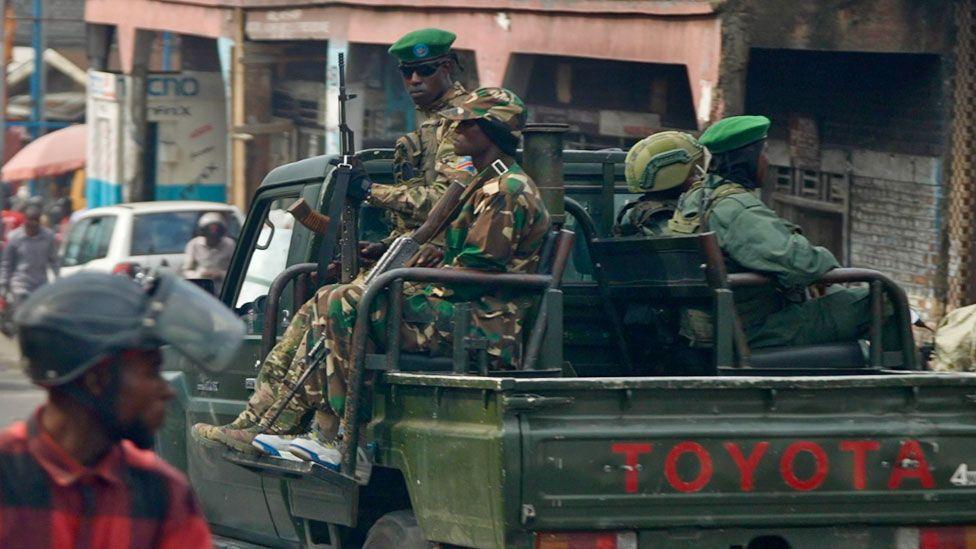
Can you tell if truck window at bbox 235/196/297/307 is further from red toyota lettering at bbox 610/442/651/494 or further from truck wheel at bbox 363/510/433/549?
red toyota lettering at bbox 610/442/651/494

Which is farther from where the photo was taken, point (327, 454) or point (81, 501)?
point (327, 454)

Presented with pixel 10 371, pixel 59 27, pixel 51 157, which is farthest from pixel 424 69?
pixel 59 27

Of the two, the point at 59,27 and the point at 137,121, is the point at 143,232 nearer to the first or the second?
the point at 137,121

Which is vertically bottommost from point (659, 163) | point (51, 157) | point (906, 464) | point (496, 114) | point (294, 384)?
point (906, 464)

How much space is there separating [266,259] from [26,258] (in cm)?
1046

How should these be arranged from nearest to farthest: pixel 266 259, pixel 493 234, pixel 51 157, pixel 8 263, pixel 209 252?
1. pixel 493 234
2. pixel 266 259
3. pixel 209 252
4. pixel 8 263
5. pixel 51 157

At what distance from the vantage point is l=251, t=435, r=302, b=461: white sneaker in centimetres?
566

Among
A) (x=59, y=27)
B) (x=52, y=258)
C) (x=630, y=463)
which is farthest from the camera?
(x=59, y=27)

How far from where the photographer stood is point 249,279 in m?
6.90

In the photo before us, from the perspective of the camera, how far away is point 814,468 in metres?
4.94

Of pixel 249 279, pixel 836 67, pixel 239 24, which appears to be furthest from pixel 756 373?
pixel 239 24

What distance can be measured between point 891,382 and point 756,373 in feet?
1.87

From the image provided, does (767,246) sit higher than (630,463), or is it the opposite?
(767,246)

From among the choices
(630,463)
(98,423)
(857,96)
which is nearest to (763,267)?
(630,463)
